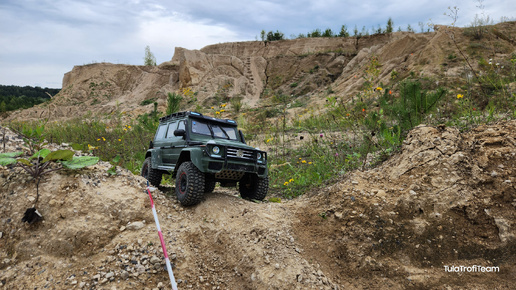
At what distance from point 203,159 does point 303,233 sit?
1665 millimetres

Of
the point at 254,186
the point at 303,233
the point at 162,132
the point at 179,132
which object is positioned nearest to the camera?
the point at 303,233

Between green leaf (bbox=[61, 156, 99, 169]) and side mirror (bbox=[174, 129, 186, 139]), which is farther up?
side mirror (bbox=[174, 129, 186, 139])

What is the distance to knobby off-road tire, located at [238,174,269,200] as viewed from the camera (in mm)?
4875

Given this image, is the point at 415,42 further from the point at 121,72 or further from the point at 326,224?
the point at 121,72

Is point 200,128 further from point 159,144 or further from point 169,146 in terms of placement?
point 159,144

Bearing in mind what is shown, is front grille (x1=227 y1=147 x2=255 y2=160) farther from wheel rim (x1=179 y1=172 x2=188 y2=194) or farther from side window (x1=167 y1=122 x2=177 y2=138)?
side window (x1=167 y1=122 x2=177 y2=138)

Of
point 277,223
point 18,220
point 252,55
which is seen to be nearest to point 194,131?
point 277,223

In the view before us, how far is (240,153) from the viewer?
4332 mm

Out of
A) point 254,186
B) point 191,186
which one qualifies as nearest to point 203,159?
point 191,186

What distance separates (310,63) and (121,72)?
797 inches

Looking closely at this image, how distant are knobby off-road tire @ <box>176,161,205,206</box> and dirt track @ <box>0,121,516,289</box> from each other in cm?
22

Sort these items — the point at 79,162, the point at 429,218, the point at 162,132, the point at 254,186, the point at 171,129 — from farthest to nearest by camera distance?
the point at 162,132
the point at 171,129
the point at 254,186
the point at 79,162
the point at 429,218

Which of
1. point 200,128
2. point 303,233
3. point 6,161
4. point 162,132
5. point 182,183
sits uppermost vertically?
point 200,128

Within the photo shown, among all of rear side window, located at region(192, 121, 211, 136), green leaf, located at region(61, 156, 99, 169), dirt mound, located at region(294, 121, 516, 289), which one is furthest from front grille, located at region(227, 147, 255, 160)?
green leaf, located at region(61, 156, 99, 169)
